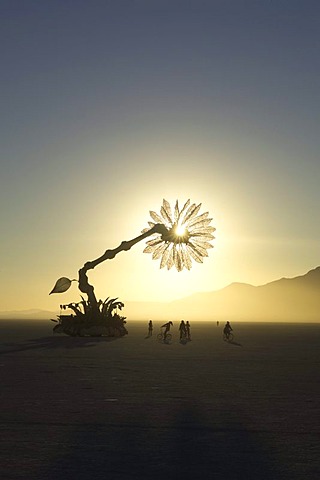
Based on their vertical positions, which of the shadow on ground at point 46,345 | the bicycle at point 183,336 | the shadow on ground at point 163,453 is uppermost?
the bicycle at point 183,336

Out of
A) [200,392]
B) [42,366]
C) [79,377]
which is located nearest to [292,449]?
[200,392]

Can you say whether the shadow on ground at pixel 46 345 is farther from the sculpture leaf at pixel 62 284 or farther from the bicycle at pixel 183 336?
the bicycle at pixel 183 336

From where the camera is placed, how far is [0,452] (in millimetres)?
10969

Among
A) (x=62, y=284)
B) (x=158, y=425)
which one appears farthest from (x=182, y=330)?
(x=158, y=425)

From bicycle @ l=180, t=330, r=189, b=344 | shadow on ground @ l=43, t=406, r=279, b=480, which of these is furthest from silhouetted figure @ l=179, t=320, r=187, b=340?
shadow on ground @ l=43, t=406, r=279, b=480

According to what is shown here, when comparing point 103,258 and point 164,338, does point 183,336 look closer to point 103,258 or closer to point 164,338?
point 164,338

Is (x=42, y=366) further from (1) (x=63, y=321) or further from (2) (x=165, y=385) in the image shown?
(1) (x=63, y=321)

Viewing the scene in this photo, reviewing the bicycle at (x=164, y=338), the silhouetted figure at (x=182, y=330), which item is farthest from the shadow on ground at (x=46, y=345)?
the silhouetted figure at (x=182, y=330)

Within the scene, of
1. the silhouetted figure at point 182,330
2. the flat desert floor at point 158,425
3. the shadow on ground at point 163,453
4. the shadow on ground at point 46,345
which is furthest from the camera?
the silhouetted figure at point 182,330

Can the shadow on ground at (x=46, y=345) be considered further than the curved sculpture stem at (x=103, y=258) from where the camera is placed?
No

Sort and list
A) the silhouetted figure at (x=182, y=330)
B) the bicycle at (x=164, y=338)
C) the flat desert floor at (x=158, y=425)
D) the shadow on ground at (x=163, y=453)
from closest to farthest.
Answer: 1. the shadow on ground at (x=163, y=453)
2. the flat desert floor at (x=158, y=425)
3. the bicycle at (x=164, y=338)
4. the silhouetted figure at (x=182, y=330)

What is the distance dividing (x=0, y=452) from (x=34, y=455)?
0.58m

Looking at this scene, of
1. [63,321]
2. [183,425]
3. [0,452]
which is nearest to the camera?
[0,452]

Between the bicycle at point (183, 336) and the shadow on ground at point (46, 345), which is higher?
the bicycle at point (183, 336)
